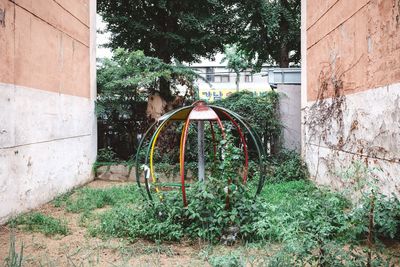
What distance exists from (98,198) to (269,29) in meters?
9.17

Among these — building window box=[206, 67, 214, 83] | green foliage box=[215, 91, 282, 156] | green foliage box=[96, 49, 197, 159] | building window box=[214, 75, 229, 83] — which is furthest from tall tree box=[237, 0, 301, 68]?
building window box=[214, 75, 229, 83]

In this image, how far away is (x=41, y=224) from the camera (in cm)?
568

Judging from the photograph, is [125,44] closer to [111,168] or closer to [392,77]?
[111,168]

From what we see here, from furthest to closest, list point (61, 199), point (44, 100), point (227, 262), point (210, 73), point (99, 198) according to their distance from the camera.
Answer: point (210, 73), point (61, 199), point (99, 198), point (44, 100), point (227, 262)

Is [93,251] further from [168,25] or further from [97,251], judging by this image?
[168,25]

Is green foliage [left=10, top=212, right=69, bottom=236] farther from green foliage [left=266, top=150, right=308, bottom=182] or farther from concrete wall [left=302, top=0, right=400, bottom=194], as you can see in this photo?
green foliage [left=266, top=150, right=308, bottom=182]

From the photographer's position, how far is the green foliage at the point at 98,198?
6848mm

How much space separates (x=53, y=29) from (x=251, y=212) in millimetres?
5723

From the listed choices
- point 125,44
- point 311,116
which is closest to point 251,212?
point 311,116

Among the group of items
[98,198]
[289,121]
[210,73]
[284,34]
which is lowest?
[98,198]

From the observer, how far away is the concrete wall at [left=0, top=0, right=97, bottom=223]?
5836 mm

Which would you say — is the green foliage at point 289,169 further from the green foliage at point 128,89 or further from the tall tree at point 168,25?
the tall tree at point 168,25

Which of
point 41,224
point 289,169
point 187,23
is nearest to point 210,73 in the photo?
point 187,23

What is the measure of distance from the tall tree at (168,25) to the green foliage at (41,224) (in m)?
8.11
